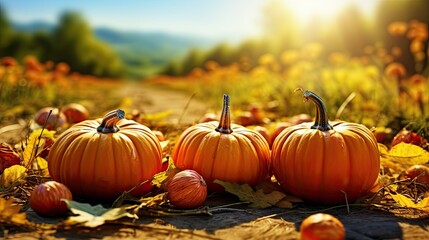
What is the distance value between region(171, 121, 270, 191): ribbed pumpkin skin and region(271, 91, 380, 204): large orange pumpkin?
0.13 meters

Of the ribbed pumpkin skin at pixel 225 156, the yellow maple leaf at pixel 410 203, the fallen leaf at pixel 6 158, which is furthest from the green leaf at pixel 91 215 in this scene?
the yellow maple leaf at pixel 410 203

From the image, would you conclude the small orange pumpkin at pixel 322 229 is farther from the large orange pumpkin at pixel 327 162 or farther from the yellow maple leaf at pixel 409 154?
the yellow maple leaf at pixel 409 154

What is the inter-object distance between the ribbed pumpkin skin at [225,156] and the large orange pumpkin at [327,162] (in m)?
0.13

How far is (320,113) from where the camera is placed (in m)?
2.52

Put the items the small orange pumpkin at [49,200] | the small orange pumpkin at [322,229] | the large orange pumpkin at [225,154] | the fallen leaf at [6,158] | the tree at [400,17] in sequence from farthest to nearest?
1. the tree at [400,17]
2. the fallen leaf at [6,158]
3. the large orange pumpkin at [225,154]
4. the small orange pumpkin at [49,200]
5. the small orange pumpkin at [322,229]

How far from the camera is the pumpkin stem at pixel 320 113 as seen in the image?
2479 mm

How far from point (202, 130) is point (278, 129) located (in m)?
0.80

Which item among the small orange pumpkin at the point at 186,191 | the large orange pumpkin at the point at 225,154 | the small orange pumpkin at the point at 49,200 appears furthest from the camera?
the large orange pumpkin at the point at 225,154

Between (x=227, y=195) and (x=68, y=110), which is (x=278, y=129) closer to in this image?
(x=227, y=195)

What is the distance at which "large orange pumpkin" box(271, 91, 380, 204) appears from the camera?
7.88 ft

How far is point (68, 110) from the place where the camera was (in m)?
4.07

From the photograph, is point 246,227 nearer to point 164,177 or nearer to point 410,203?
point 164,177

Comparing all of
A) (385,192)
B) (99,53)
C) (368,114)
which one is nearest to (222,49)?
(99,53)

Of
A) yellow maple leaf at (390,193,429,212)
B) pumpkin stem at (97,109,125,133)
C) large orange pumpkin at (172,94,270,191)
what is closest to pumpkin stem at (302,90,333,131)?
large orange pumpkin at (172,94,270,191)
